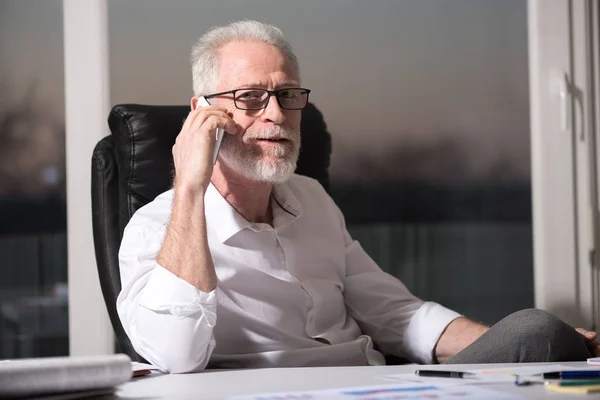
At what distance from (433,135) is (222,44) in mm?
1162

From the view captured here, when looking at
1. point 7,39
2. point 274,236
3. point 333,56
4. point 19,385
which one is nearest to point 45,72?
point 7,39

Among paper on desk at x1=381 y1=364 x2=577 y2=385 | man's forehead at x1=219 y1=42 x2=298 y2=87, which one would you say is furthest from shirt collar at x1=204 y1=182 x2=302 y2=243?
paper on desk at x1=381 y1=364 x2=577 y2=385

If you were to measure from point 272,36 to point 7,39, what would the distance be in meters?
1.15

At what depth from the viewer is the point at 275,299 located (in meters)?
1.78

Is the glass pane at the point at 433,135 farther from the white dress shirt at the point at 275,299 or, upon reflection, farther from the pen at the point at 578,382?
the pen at the point at 578,382

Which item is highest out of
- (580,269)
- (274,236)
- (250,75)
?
(250,75)

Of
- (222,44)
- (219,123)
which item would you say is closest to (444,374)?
(219,123)

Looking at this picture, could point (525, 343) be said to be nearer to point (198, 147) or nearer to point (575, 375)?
point (575, 375)

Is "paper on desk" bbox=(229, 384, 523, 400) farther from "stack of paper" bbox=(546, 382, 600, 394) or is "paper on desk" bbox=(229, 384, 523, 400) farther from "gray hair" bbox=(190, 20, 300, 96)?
"gray hair" bbox=(190, 20, 300, 96)

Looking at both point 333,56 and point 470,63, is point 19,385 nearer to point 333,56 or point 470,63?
point 333,56

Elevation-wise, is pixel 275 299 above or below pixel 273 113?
below

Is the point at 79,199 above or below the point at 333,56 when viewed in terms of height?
below

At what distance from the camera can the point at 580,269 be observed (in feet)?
8.86

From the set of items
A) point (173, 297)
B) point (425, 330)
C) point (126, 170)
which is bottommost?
point (425, 330)
